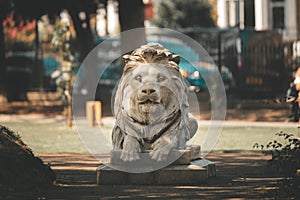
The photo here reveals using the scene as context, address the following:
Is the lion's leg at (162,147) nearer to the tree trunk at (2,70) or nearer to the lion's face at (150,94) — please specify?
the lion's face at (150,94)

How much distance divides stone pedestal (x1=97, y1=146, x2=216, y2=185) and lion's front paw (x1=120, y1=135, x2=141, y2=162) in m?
0.06

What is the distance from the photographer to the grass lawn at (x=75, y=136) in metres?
20.9

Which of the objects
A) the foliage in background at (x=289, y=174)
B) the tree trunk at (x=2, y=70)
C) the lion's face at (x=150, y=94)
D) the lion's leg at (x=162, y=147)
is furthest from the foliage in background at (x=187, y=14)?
the foliage in background at (x=289, y=174)

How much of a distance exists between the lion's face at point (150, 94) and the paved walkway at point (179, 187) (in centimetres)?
88

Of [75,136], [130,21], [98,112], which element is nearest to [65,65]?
[98,112]

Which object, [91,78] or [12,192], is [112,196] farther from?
[91,78]

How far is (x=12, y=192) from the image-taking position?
11555mm

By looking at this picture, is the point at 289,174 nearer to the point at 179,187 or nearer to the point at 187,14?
the point at 179,187

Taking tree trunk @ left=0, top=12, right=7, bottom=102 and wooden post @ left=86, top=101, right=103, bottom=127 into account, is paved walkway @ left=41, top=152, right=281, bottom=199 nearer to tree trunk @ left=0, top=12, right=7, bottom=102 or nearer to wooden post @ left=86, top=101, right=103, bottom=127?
wooden post @ left=86, top=101, right=103, bottom=127

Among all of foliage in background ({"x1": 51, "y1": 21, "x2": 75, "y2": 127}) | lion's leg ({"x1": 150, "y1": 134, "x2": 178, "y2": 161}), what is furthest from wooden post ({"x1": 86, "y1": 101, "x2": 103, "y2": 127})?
lion's leg ({"x1": 150, "y1": 134, "x2": 178, "y2": 161})

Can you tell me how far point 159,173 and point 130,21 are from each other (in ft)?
56.8

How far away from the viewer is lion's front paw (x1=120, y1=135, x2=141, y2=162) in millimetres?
12945

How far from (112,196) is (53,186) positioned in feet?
3.86

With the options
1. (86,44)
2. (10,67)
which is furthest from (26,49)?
(86,44)
